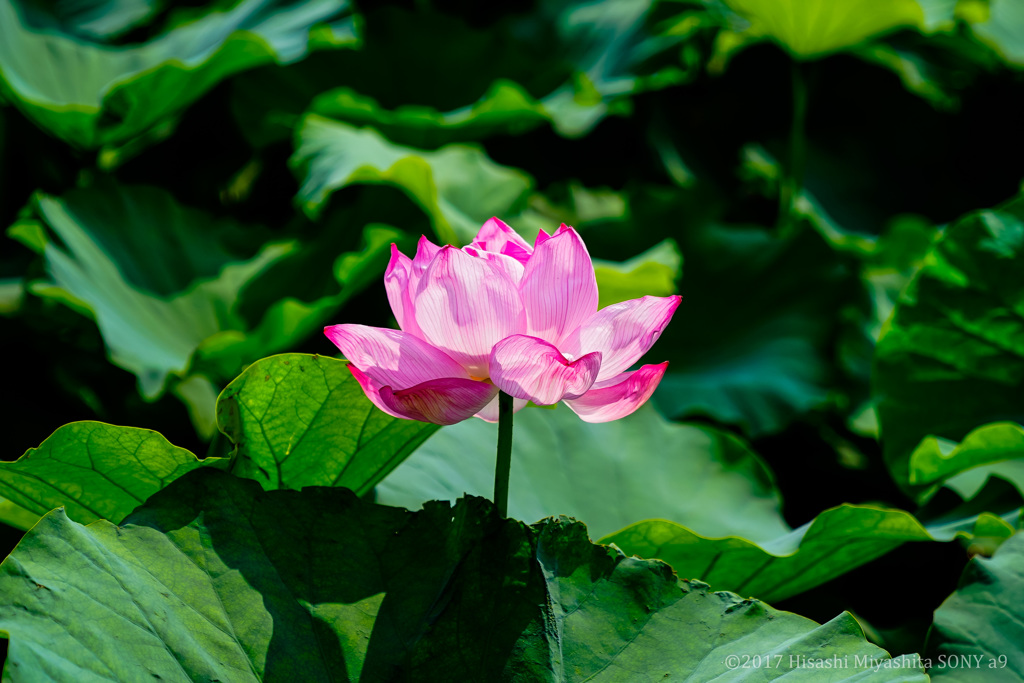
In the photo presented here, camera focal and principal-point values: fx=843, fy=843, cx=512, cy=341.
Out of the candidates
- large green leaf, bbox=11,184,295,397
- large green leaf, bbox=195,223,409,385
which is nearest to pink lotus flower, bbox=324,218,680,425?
large green leaf, bbox=195,223,409,385

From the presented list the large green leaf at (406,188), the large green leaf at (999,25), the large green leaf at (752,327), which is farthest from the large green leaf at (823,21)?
the large green leaf at (406,188)

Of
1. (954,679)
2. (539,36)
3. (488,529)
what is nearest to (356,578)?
(488,529)

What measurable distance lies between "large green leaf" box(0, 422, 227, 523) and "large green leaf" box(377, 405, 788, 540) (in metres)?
0.22

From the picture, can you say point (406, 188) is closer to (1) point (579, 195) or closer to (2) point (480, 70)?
(1) point (579, 195)

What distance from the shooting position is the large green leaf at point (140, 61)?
139 cm

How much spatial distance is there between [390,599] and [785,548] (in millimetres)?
397

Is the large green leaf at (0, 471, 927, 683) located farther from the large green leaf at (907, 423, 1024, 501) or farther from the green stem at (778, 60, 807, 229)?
the green stem at (778, 60, 807, 229)

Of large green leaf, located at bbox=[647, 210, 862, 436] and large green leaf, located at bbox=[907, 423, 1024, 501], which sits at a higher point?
large green leaf, located at bbox=[907, 423, 1024, 501]

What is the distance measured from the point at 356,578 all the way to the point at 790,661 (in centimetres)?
30

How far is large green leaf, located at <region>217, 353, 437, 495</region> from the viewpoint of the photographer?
0.62 metres

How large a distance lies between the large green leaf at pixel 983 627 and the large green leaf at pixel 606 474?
0.28 m

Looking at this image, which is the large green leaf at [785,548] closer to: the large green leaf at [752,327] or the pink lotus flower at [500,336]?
the pink lotus flower at [500,336]

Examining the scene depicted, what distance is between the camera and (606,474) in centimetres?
96

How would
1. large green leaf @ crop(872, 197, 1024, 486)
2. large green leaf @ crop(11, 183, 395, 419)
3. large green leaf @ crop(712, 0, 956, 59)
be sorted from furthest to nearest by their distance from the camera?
large green leaf @ crop(712, 0, 956, 59)
large green leaf @ crop(11, 183, 395, 419)
large green leaf @ crop(872, 197, 1024, 486)
